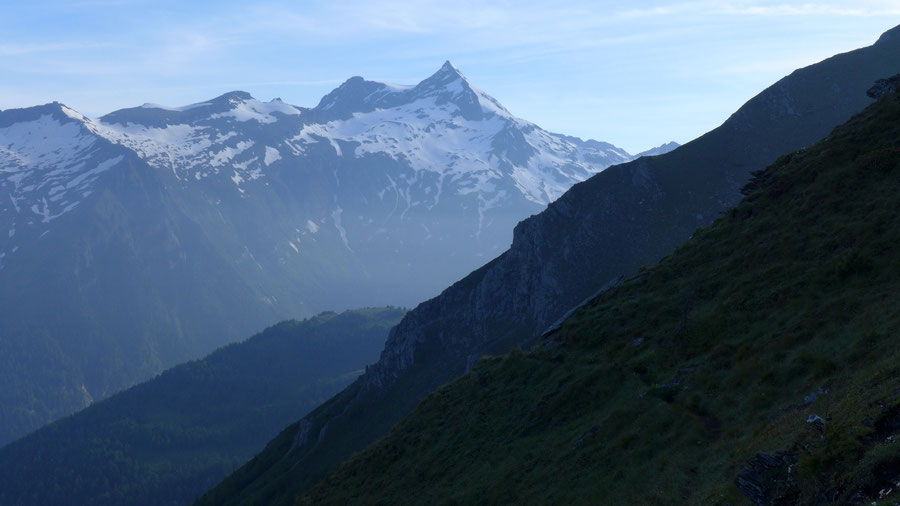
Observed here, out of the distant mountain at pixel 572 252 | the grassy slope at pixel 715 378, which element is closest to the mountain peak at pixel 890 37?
the distant mountain at pixel 572 252

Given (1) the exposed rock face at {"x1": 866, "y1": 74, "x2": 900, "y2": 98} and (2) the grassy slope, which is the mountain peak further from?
(2) the grassy slope

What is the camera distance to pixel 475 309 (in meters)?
141

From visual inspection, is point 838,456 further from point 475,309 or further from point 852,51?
point 852,51

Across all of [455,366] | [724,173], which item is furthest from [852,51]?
[455,366]

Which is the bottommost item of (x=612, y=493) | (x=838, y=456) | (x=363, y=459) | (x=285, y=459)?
(x=285, y=459)

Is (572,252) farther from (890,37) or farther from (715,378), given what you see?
(890,37)

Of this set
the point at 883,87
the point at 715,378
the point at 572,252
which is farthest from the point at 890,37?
the point at 715,378

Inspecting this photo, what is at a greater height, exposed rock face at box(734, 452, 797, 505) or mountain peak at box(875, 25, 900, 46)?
mountain peak at box(875, 25, 900, 46)

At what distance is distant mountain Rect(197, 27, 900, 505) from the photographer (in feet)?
398

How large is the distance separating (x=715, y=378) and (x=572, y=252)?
95754mm

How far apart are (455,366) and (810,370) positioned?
102902 mm

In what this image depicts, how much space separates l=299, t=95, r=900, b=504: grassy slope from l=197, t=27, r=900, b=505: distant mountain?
6025 centimetres

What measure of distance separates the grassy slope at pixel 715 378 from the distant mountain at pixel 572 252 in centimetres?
6025

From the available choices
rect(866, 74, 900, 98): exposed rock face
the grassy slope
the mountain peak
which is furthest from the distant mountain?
the grassy slope
